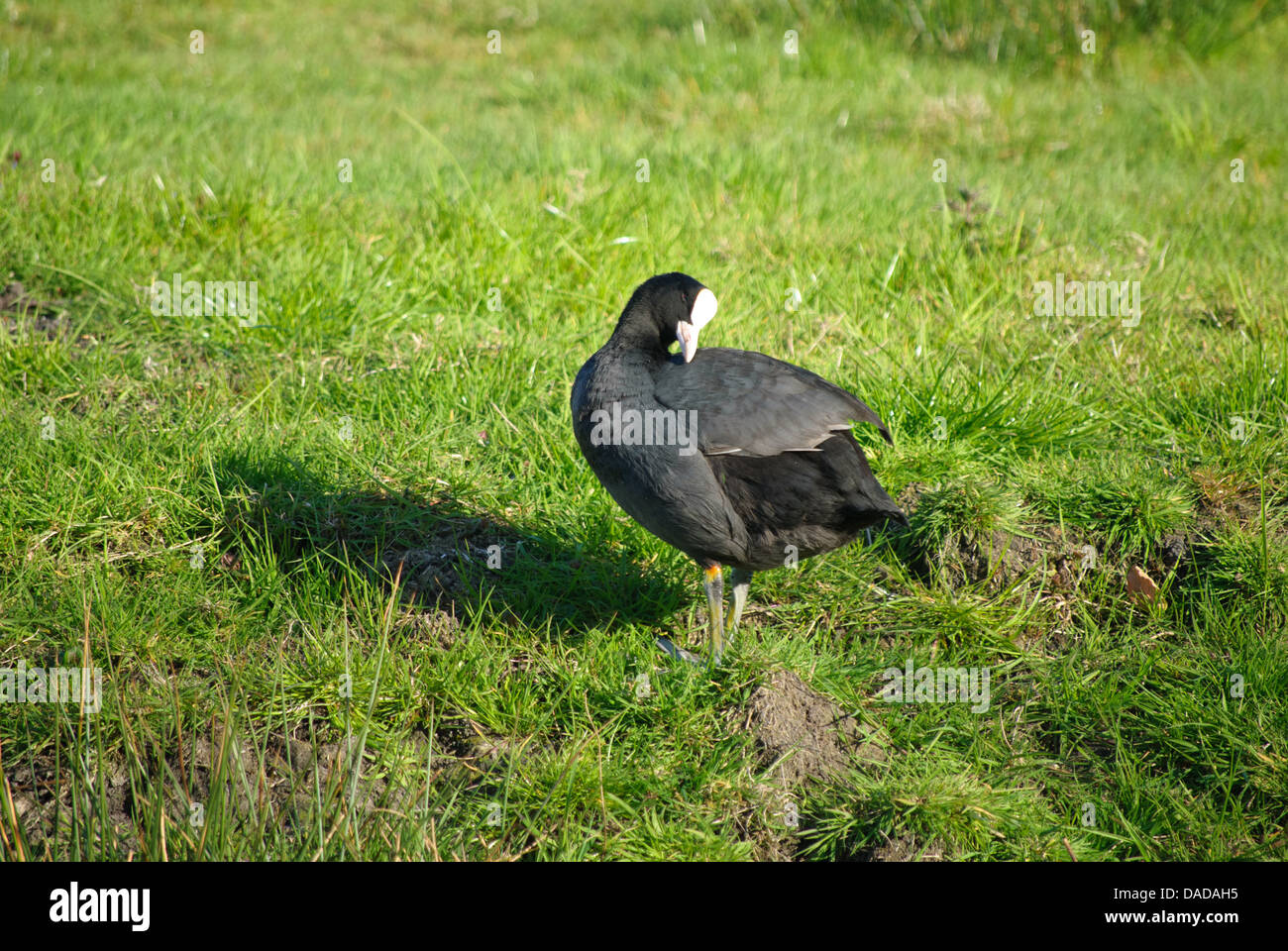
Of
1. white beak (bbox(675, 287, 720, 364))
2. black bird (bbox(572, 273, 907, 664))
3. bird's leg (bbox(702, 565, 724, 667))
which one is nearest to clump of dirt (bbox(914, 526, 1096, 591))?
black bird (bbox(572, 273, 907, 664))

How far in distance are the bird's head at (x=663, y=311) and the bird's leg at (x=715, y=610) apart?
2.13 ft

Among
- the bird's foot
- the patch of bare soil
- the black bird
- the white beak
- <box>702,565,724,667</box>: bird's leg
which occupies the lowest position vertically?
the patch of bare soil

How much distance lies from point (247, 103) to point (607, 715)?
5.81 metres

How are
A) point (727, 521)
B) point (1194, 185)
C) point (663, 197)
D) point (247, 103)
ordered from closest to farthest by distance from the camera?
1. point (727, 521)
2. point (663, 197)
3. point (1194, 185)
4. point (247, 103)

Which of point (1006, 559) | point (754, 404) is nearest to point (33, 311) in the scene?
point (754, 404)

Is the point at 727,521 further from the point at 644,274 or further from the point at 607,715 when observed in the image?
the point at 644,274

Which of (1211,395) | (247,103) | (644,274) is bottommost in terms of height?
(1211,395)

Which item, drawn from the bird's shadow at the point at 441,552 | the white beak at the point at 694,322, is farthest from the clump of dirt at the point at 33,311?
the white beak at the point at 694,322

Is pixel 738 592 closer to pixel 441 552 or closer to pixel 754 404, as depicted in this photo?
pixel 754 404

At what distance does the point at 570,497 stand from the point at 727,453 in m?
0.98

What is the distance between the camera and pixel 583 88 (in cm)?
745

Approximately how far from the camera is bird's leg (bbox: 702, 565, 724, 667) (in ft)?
9.73

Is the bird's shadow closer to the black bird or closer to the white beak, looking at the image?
the black bird
